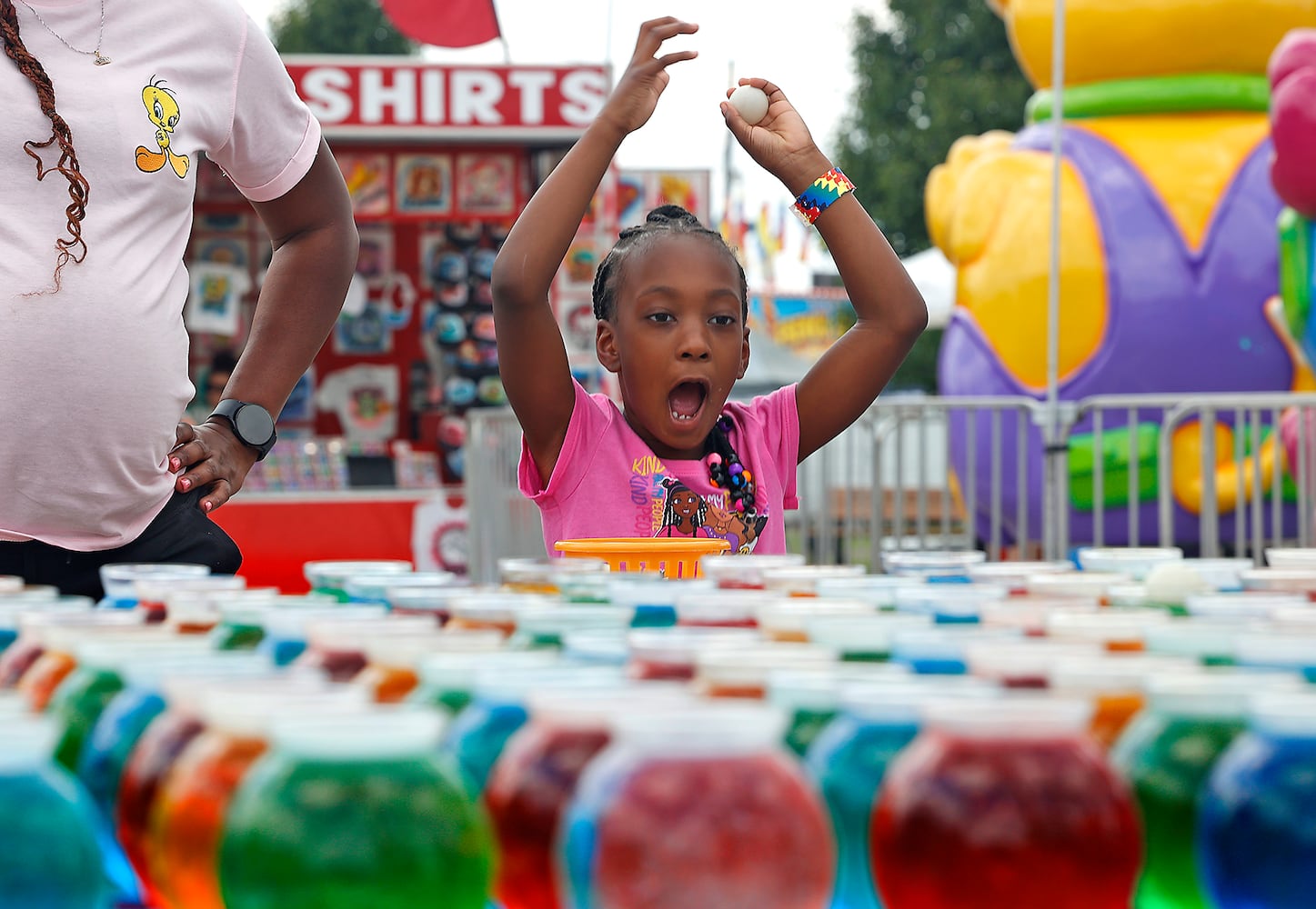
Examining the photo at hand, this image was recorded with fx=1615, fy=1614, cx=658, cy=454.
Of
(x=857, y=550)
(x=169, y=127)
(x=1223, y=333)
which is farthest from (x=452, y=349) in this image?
(x=169, y=127)

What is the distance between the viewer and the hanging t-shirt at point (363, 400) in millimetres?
10117

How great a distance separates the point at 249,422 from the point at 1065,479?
582 cm

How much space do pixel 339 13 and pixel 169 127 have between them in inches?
1368

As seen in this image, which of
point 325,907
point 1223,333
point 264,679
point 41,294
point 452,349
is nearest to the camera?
point 325,907

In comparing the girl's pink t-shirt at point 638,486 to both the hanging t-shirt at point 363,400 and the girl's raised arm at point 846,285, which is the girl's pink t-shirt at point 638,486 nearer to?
the girl's raised arm at point 846,285

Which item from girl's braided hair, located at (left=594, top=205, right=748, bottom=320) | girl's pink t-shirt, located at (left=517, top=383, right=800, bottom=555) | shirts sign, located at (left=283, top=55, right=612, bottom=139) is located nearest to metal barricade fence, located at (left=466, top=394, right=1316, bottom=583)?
shirts sign, located at (left=283, top=55, right=612, bottom=139)

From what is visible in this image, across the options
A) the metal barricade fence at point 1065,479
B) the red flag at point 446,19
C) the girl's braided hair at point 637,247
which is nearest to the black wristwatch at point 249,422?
the girl's braided hair at point 637,247

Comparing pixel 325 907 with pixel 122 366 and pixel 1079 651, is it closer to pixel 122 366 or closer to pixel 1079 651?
pixel 1079 651

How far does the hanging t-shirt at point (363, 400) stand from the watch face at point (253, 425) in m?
7.46

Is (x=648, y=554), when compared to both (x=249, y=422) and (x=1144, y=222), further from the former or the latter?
(x=1144, y=222)

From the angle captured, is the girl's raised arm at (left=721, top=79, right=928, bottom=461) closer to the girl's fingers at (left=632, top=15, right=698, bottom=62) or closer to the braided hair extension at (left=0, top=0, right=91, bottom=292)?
the girl's fingers at (left=632, top=15, right=698, bottom=62)

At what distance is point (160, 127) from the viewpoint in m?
2.32

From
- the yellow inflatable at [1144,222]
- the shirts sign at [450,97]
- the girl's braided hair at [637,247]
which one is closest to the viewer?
the girl's braided hair at [637,247]

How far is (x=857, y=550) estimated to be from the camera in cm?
965
